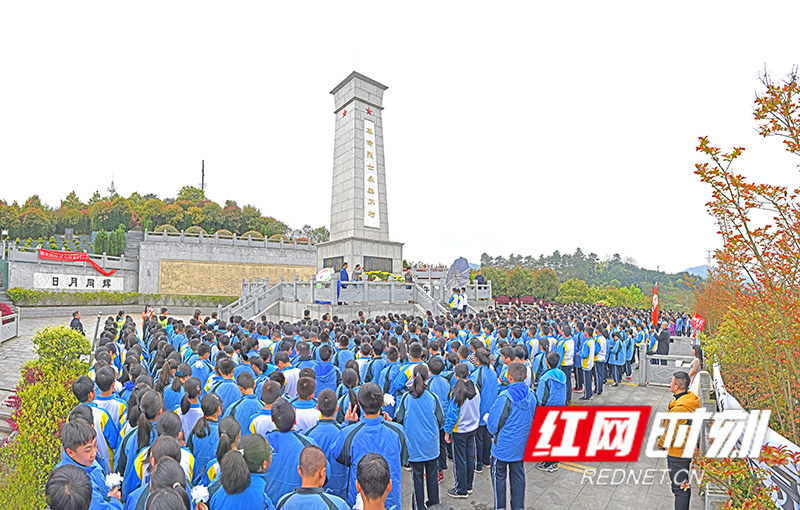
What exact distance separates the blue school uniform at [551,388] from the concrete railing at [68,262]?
33.4 metres

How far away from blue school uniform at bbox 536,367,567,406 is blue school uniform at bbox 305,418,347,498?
10.3ft

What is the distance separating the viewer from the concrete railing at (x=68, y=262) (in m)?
28.5

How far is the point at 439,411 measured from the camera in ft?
16.6

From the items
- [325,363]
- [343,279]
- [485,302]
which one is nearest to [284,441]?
[325,363]

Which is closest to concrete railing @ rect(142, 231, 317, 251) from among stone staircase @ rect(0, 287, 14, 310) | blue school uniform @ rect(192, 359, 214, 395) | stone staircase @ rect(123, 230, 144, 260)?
stone staircase @ rect(123, 230, 144, 260)

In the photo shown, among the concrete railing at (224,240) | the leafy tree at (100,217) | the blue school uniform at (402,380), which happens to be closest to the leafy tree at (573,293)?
the concrete railing at (224,240)

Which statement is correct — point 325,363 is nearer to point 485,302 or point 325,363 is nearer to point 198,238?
point 485,302

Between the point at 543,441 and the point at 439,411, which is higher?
the point at 439,411

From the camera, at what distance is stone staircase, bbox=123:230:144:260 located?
35.9 meters

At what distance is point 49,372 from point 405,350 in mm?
6107

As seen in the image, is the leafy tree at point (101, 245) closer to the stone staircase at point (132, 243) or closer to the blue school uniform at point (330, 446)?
the stone staircase at point (132, 243)

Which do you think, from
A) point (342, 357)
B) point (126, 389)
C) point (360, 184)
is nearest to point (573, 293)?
point (360, 184)

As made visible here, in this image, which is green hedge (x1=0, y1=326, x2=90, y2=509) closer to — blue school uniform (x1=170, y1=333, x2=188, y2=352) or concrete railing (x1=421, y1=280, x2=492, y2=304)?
blue school uniform (x1=170, y1=333, x2=188, y2=352)

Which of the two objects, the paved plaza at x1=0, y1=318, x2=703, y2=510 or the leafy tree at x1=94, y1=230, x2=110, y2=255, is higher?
the leafy tree at x1=94, y1=230, x2=110, y2=255
